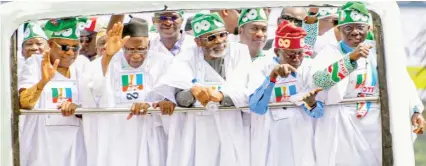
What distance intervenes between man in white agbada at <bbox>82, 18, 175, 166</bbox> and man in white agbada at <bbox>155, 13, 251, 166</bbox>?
8cm

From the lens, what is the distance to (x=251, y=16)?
15.3 ft

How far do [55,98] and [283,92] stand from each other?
0.98 meters

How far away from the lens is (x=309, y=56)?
4.74 meters

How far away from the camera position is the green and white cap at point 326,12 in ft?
15.3

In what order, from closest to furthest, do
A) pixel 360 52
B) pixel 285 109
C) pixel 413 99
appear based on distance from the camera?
1. pixel 360 52
2. pixel 285 109
3. pixel 413 99

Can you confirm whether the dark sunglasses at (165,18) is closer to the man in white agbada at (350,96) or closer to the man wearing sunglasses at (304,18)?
the man wearing sunglasses at (304,18)

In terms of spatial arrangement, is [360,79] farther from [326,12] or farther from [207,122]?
[207,122]

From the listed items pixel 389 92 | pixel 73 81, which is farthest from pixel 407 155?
pixel 73 81

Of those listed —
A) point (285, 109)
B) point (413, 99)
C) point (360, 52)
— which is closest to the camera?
point (360, 52)

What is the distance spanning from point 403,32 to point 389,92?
16.0 inches

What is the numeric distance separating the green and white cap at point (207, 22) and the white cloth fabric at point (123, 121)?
0.23 metres

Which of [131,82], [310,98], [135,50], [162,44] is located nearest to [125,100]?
[131,82]

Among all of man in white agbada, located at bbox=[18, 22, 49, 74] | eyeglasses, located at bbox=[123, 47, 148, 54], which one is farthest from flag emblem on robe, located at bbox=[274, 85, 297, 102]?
man in white agbada, located at bbox=[18, 22, 49, 74]

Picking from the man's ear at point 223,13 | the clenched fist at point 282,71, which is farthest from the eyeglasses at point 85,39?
the clenched fist at point 282,71
